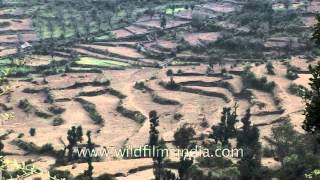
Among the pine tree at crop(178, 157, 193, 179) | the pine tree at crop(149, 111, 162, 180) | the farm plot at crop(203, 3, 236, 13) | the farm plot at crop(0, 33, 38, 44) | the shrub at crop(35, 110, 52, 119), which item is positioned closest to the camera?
the pine tree at crop(178, 157, 193, 179)

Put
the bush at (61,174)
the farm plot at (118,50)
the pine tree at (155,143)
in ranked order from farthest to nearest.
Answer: the farm plot at (118,50)
the bush at (61,174)
the pine tree at (155,143)

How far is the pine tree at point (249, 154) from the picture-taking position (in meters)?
43.2

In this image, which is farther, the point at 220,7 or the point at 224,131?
the point at 220,7

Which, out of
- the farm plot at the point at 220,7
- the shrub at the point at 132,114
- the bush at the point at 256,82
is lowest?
the shrub at the point at 132,114

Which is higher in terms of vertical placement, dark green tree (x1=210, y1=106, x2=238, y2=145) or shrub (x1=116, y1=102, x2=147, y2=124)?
dark green tree (x1=210, y1=106, x2=238, y2=145)

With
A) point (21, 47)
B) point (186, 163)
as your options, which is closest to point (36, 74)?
point (21, 47)

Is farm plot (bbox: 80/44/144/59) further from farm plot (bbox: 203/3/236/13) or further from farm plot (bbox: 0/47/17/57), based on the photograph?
farm plot (bbox: 203/3/236/13)

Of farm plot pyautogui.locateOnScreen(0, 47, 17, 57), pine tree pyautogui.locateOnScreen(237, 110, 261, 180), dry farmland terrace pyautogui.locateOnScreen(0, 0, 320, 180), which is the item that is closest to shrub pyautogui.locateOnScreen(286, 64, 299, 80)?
dry farmland terrace pyautogui.locateOnScreen(0, 0, 320, 180)

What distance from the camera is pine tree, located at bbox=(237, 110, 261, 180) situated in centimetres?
4316

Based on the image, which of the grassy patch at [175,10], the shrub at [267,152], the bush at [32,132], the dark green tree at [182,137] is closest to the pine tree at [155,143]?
the dark green tree at [182,137]

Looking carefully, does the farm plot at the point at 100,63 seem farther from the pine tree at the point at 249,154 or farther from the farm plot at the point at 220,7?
the pine tree at the point at 249,154

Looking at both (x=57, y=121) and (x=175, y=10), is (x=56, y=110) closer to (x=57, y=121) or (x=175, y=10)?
(x=57, y=121)

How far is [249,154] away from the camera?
1731 inches

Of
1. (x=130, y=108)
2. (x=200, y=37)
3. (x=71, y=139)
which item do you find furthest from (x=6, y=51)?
(x=71, y=139)
